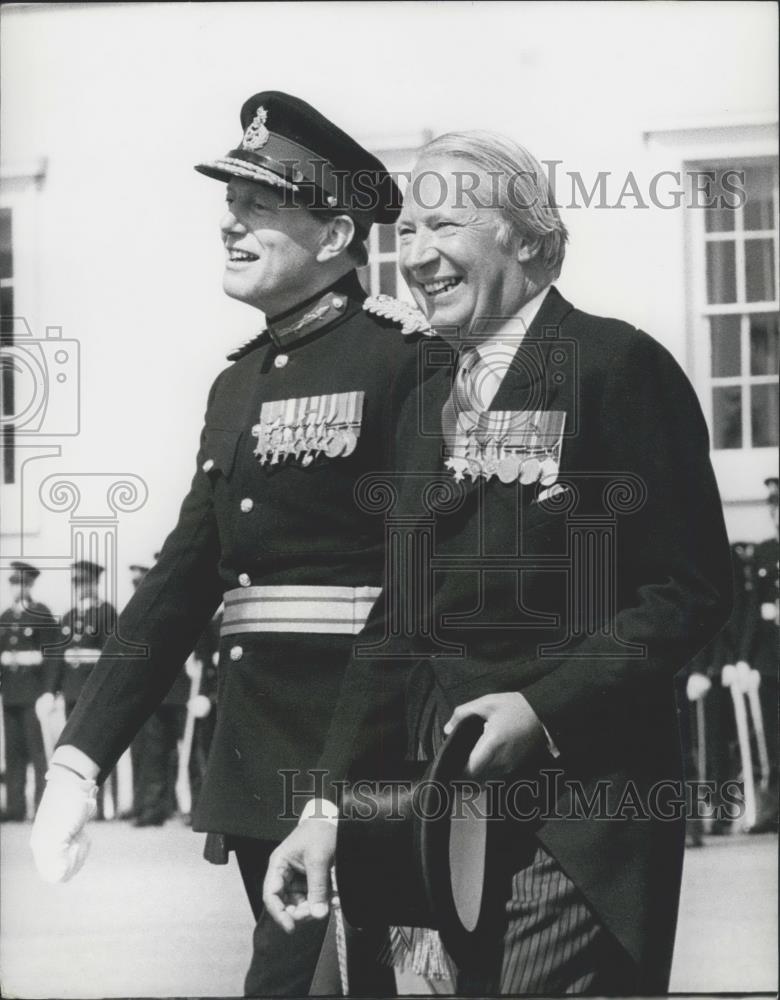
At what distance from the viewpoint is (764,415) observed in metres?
4.24

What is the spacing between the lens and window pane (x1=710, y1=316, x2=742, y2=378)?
13.9 ft

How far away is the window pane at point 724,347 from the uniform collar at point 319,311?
928mm

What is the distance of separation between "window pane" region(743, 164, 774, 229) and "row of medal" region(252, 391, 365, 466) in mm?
1152

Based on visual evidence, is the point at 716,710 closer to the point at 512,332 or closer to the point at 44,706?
the point at 512,332

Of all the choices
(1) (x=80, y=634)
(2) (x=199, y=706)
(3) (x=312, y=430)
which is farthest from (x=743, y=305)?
(1) (x=80, y=634)

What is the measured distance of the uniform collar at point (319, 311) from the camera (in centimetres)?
411

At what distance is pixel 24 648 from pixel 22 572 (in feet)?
0.66

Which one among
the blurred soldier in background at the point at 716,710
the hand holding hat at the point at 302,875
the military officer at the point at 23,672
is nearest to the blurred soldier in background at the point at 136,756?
the military officer at the point at 23,672

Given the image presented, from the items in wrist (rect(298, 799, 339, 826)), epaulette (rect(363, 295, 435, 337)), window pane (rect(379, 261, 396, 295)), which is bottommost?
wrist (rect(298, 799, 339, 826))

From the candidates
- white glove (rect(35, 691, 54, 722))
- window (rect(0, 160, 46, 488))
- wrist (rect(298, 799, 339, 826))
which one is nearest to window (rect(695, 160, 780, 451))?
wrist (rect(298, 799, 339, 826))

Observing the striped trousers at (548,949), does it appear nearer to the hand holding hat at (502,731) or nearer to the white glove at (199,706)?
the hand holding hat at (502,731)

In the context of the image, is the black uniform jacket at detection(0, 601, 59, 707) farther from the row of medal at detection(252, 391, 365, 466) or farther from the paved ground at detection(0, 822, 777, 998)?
the row of medal at detection(252, 391, 365, 466)

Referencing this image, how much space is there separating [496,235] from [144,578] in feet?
4.10

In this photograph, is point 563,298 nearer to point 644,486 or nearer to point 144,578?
point 644,486
